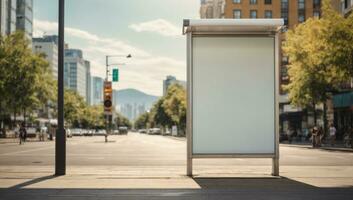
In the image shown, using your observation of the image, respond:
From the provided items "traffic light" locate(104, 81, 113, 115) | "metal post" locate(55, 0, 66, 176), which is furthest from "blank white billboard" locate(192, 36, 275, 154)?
"traffic light" locate(104, 81, 113, 115)

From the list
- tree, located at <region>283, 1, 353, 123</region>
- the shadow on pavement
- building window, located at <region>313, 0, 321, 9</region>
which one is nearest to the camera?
the shadow on pavement

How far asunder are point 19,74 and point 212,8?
231 feet

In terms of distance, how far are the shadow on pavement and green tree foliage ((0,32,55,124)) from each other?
163 ft

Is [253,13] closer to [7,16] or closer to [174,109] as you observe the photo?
[174,109]

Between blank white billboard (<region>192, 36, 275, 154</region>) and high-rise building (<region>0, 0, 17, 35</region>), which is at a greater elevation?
high-rise building (<region>0, 0, 17, 35</region>)

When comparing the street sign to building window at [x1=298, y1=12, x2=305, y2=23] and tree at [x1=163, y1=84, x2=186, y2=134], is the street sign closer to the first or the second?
building window at [x1=298, y1=12, x2=305, y2=23]

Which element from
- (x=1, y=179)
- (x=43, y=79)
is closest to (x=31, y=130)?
(x=43, y=79)

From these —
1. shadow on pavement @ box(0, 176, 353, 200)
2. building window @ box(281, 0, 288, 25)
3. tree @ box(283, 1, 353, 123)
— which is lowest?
shadow on pavement @ box(0, 176, 353, 200)

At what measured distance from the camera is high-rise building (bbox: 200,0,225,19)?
10643 cm

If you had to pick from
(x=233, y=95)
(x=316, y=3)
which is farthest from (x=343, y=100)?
(x=316, y=3)

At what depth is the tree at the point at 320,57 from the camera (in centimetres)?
3903

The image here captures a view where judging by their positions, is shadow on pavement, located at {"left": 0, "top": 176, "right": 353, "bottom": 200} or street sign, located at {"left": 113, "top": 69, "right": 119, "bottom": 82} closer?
shadow on pavement, located at {"left": 0, "top": 176, "right": 353, "bottom": 200}

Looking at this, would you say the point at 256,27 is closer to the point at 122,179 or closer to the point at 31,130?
the point at 122,179

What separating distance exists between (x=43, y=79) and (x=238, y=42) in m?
53.1
